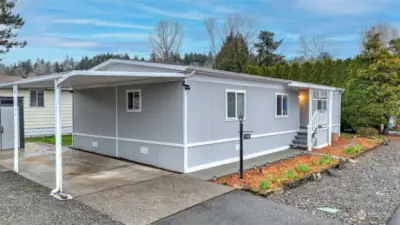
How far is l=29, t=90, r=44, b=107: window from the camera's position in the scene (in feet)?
50.5

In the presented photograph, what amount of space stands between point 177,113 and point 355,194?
4.36m

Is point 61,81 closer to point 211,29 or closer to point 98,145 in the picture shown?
point 98,145

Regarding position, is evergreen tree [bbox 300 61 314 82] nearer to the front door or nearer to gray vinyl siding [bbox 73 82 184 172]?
gray vinyl siding [bbox 73 82 184 172]

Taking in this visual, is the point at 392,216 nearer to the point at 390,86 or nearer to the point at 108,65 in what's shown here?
the point at 108,65

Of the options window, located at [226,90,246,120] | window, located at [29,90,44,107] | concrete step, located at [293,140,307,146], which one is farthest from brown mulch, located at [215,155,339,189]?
window, located at [29,90,44,107]

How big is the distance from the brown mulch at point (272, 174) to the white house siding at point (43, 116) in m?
12.6

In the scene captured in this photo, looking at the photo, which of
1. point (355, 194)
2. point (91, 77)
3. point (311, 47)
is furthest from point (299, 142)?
point (311, 47)

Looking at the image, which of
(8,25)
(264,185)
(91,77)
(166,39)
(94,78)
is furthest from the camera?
(166,39)

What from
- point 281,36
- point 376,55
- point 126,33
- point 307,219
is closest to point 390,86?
point 376,55

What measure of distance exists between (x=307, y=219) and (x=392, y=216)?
1542mm

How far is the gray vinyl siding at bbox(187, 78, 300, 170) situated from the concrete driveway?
120cm

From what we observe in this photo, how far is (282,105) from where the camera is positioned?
441 inches

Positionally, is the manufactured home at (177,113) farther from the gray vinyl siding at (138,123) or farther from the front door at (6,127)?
the front door at (6,127)

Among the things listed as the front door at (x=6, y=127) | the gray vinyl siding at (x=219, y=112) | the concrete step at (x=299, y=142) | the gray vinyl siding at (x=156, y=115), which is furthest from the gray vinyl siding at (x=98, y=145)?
the concrete step at (x=299, y=142)
